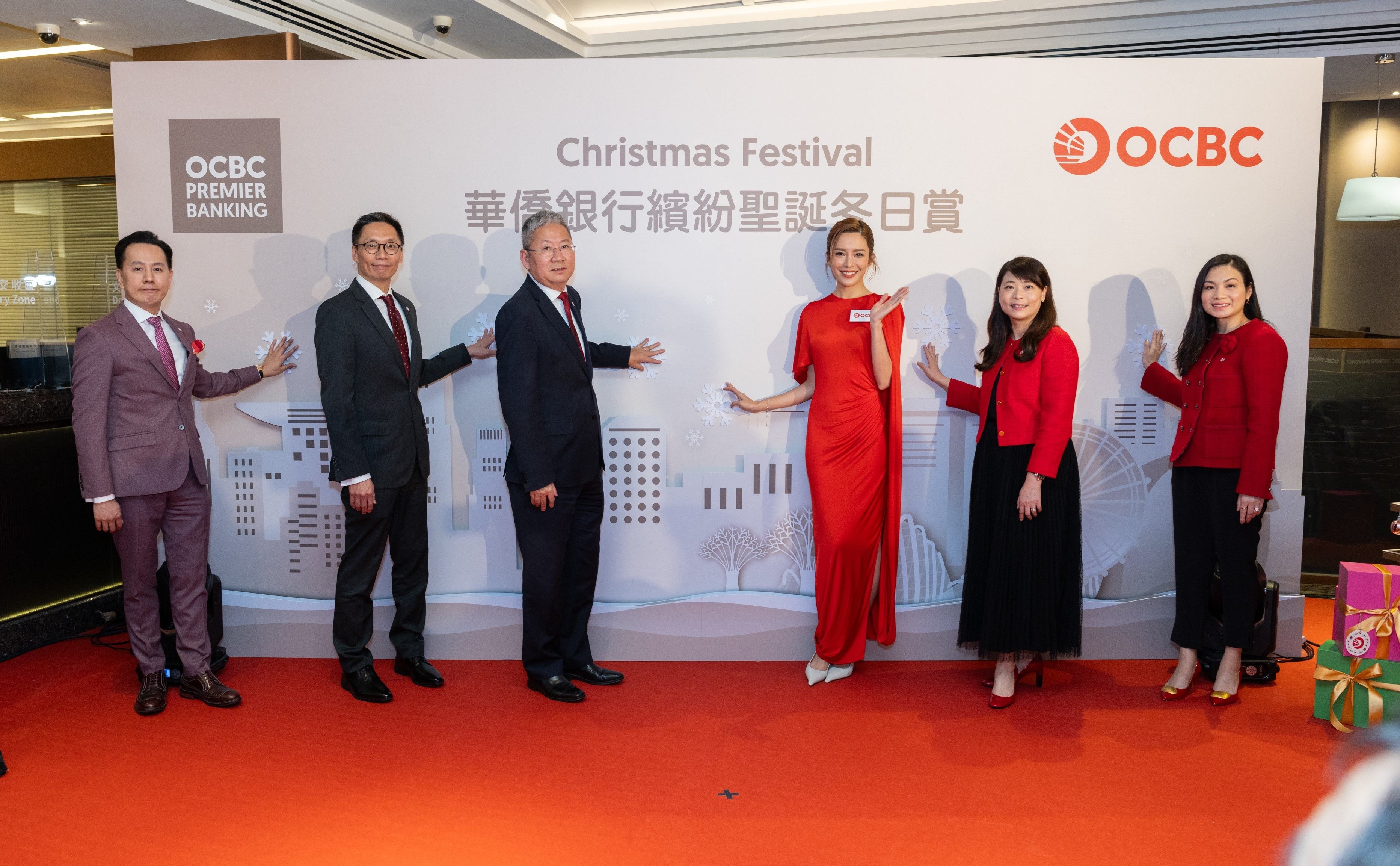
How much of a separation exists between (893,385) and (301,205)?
2660 millimetres

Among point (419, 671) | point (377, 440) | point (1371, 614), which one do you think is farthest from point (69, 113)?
point (1371, 614)

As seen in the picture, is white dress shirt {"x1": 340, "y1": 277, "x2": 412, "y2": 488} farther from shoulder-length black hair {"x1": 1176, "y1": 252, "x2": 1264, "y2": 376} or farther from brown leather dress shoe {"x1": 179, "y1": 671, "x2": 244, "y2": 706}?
shoulder-length black hair {"x1": 1176, "y1": 252, "x2": 1264, "y2": 376}

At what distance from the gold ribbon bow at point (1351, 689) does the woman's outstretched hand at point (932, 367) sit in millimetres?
1781

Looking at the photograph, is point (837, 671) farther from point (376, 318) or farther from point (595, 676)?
point (376, 318)

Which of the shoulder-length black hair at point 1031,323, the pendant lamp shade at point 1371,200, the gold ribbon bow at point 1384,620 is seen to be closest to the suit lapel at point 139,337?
the shoulder-length black hair at point 1031,323

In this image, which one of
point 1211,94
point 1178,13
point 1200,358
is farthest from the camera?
point 1178,13

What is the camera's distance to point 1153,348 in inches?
151

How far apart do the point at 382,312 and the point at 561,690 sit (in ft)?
5.46

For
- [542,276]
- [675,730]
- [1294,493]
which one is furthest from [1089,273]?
[675,730]

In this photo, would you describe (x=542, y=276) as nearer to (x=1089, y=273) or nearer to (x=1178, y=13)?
(x=1089, y=273)

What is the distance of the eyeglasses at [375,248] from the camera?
3.48 meters

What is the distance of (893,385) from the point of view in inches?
146

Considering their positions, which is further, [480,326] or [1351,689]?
[480,326]

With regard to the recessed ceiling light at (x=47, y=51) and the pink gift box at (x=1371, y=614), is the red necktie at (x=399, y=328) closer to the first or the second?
the pink gift box at (x=1371, y=614)
